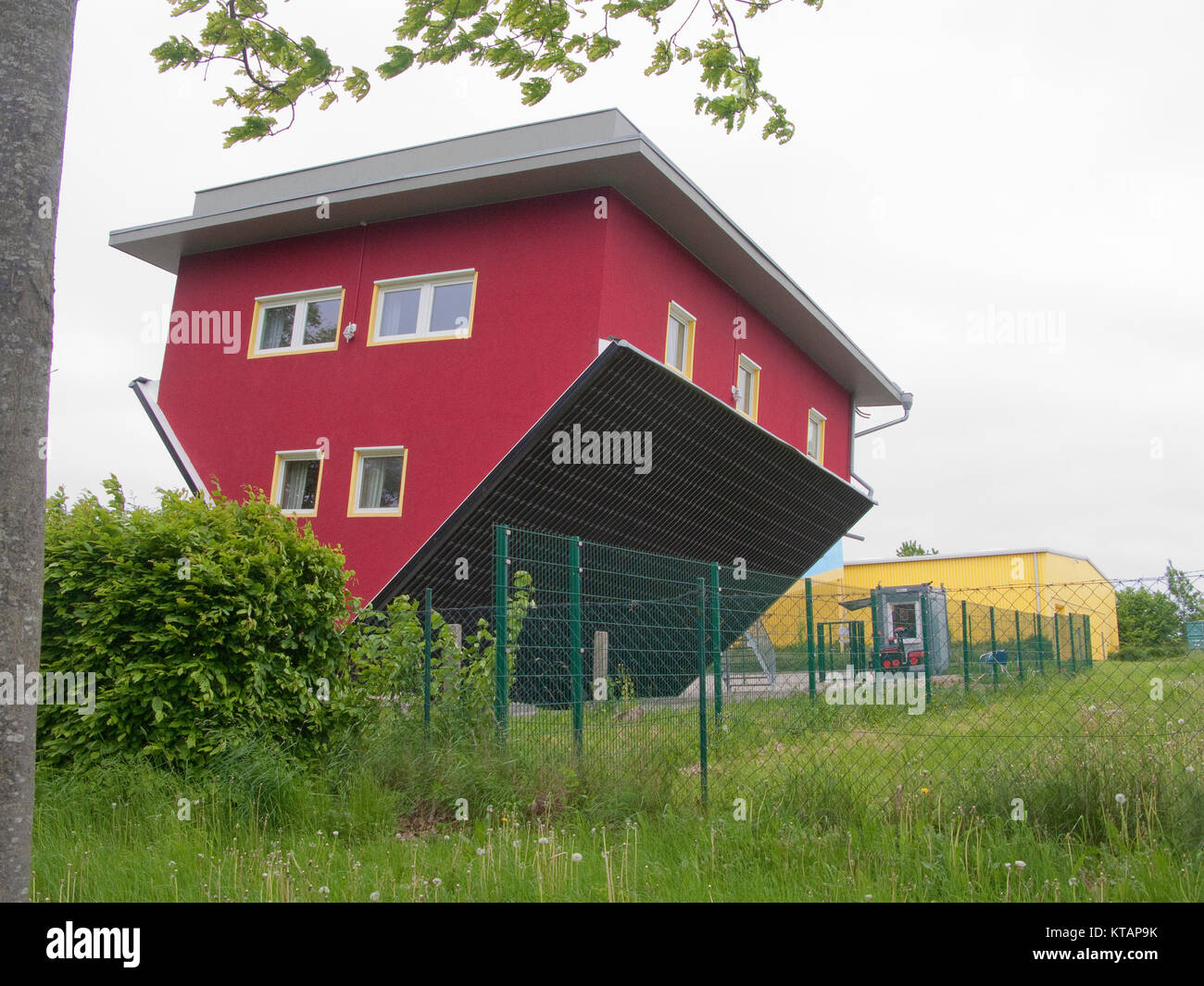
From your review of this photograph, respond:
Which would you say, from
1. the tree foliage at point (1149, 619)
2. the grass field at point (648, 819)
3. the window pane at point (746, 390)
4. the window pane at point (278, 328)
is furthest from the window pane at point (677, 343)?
the tree foliage at point (1149, 619)

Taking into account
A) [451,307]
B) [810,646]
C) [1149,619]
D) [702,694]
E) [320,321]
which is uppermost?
[320,321]

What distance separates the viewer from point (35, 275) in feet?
11.4

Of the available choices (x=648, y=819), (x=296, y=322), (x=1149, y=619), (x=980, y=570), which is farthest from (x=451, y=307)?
(x=980, y=570)

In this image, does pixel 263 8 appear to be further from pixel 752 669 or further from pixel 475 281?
pixel 475 281

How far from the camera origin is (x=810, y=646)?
1159cm

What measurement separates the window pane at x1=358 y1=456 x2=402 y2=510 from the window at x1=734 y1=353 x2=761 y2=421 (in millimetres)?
5621

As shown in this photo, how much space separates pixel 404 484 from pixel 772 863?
981cm

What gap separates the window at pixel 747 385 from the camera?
53.3 feet

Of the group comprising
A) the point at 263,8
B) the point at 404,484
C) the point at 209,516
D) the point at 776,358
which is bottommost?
the point at 209,516

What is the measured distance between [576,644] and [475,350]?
7.22 meters

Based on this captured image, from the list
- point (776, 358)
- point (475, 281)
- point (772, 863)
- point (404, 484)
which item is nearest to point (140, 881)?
point (772, 863)

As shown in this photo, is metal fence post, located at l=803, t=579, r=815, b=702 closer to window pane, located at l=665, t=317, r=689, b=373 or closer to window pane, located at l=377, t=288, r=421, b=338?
window pane, located at l=665, t=317, r=689, b=373

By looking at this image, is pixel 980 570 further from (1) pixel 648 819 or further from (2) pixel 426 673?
(1) pixel 648 819

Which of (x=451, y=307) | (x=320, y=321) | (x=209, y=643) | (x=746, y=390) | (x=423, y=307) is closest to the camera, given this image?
(x=209, y=643)
